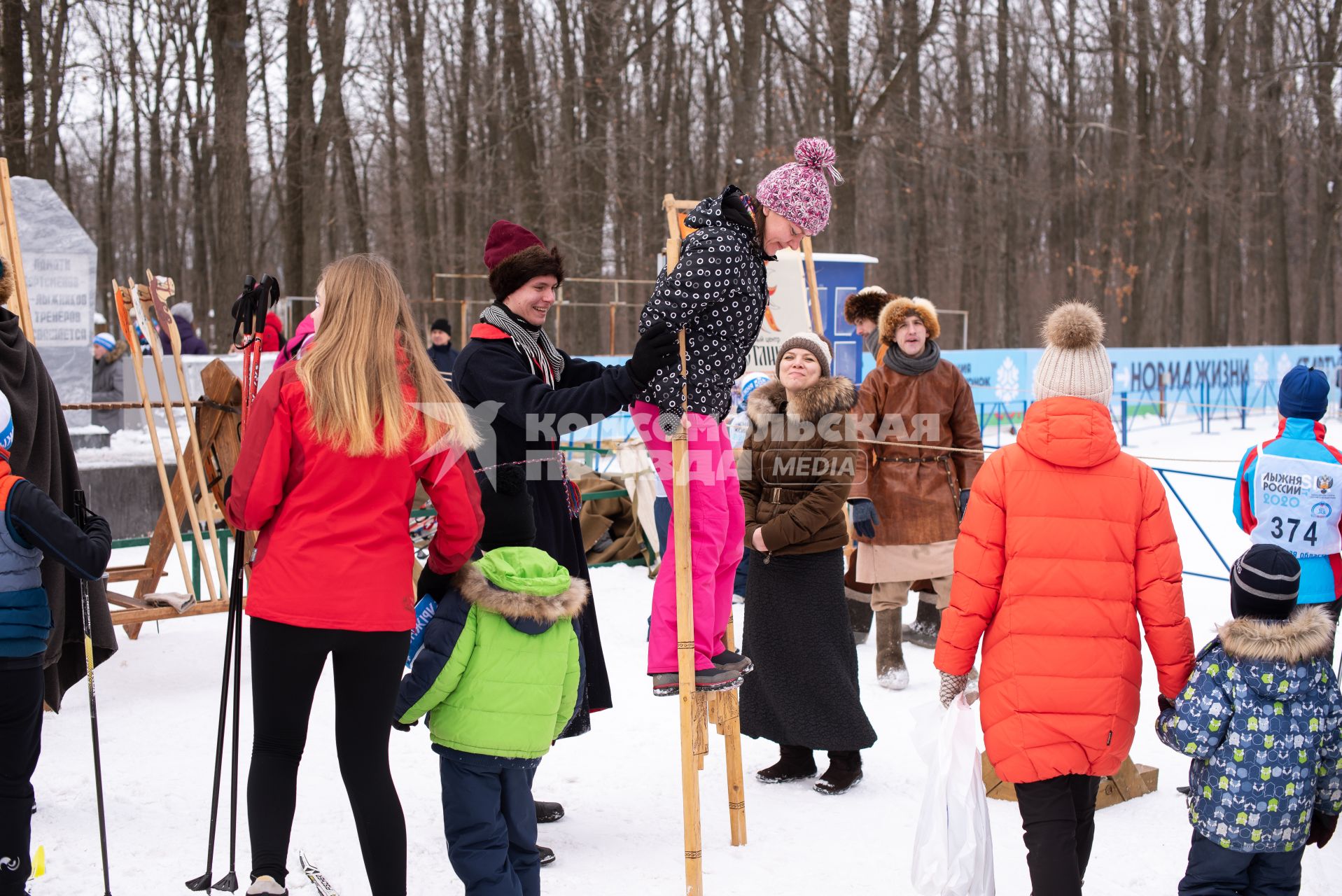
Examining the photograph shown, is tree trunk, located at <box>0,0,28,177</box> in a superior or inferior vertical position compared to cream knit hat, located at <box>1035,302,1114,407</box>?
superior

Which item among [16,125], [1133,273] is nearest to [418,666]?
[16,125]

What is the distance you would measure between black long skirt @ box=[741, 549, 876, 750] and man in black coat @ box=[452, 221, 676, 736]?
3.25 feet

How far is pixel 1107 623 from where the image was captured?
116 inches

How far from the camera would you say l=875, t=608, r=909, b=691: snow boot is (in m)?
5.93

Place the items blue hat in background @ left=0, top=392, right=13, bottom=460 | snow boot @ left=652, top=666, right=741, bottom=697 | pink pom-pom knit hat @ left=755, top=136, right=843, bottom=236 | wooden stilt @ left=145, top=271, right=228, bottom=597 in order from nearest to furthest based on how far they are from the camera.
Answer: blue hat in background @ left=0, top=392, right=13, bottom=460 < pink pom-pom knit hat @ left=755, top=136, right=843, bottom=236 < snow boot @ left=652, top=666, right=741, bottom=697 < wooden stilt @ left=145, top=271, right=228, bottom=597

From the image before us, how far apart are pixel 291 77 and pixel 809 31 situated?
9.77 m

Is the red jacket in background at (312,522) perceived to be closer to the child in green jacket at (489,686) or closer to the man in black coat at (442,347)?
the child in green jacket at (489,686)

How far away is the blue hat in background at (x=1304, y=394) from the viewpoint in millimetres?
4387

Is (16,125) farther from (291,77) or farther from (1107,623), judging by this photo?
(1107,623)

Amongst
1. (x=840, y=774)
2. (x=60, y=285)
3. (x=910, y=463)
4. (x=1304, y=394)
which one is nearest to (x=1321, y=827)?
(x=840, y=774)

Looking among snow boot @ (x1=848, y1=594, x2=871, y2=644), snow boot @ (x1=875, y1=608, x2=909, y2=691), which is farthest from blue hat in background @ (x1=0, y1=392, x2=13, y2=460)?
snow boot @ (x1=848, y1=594, x2=871, y2=644)

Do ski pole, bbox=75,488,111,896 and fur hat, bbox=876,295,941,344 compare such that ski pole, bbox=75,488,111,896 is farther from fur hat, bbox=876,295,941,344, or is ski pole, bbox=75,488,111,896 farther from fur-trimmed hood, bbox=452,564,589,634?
fur hat, bbox=876,295,941,344

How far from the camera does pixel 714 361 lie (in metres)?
3.59

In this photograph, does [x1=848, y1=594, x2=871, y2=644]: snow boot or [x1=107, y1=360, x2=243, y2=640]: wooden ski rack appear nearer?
[x1=107, y1=360, x2=243, y2=640]: wooden ski rack
